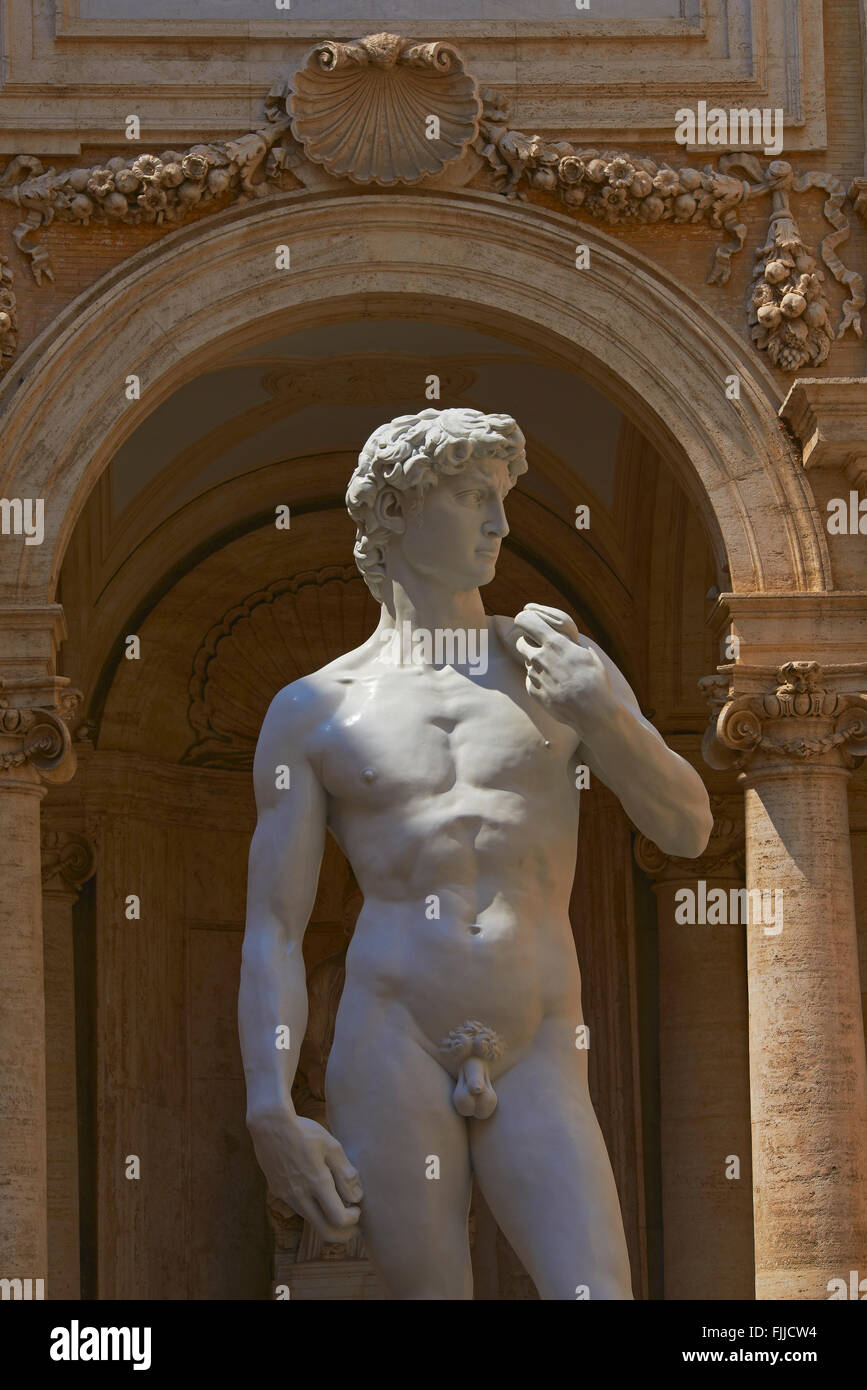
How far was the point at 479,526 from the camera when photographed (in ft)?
22.1

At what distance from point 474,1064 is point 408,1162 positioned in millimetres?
263

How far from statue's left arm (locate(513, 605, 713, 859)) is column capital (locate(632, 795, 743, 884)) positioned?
10.1 meters

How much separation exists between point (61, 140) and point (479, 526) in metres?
7.95

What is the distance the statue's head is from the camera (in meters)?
6.65

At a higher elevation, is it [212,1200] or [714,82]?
[714,82]

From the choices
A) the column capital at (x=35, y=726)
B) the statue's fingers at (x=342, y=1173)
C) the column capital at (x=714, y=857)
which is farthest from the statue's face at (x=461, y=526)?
the column capital at (x=714, y=857)

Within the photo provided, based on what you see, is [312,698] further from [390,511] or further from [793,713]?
[793,713]

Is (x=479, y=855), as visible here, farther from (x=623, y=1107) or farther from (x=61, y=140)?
(x=623, y=1107)

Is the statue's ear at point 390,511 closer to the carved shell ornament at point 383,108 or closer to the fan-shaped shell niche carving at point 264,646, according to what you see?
the carved shell ornament at point 383,108

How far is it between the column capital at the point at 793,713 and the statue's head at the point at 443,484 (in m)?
6.82

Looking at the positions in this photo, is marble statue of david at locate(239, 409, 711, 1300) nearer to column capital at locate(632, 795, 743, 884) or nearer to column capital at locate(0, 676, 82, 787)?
column capital at locate(0, 676, 82, 787)

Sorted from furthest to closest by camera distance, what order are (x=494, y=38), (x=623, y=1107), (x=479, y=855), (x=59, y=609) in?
1. (x=623, y=1107)
2. (x=494, y=38)
3. (x=59, y=609)
4. (x=479, y=855)
